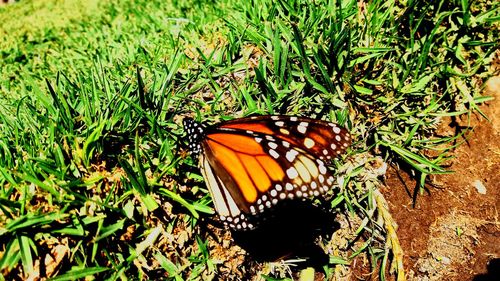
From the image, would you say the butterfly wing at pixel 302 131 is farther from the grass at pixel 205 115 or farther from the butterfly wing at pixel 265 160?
the grass at pixel 205 115

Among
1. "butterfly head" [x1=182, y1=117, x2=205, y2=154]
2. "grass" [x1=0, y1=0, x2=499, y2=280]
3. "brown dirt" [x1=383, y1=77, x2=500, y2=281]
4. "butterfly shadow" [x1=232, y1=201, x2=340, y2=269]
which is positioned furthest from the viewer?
"brown dirt" [x1=383, y1=77, x2=500, y2=281]

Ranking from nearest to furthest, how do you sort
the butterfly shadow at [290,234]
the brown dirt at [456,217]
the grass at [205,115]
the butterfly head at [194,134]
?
1. the grass at [205,115]
2. the butterfly head at [194,134]
3. the butterfly shadow at [290,234]
4. the brown dirt at [456,217]

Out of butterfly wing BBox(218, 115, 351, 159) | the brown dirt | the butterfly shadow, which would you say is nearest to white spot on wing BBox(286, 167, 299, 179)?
butterfly wing BBox(218, 115, 351, 159)

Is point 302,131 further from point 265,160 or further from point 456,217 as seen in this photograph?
point 456,217

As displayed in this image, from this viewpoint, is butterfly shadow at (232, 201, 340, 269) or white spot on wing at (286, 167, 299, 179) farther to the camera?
butterfly shadow at (232, 201, 340, 269)

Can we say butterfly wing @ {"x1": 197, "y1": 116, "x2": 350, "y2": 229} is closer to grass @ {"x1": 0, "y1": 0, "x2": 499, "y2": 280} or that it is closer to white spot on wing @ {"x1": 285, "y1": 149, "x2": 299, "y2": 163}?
white spot on wing @ {"x1": 285, "y1": 149, "x2": 299, "y2": 163}

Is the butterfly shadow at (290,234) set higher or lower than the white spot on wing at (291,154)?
lower

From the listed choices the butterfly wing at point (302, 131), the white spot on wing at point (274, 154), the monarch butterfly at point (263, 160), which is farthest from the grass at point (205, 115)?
the white spot on wing at point (274, 154)

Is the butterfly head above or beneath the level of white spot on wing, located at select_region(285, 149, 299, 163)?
above
